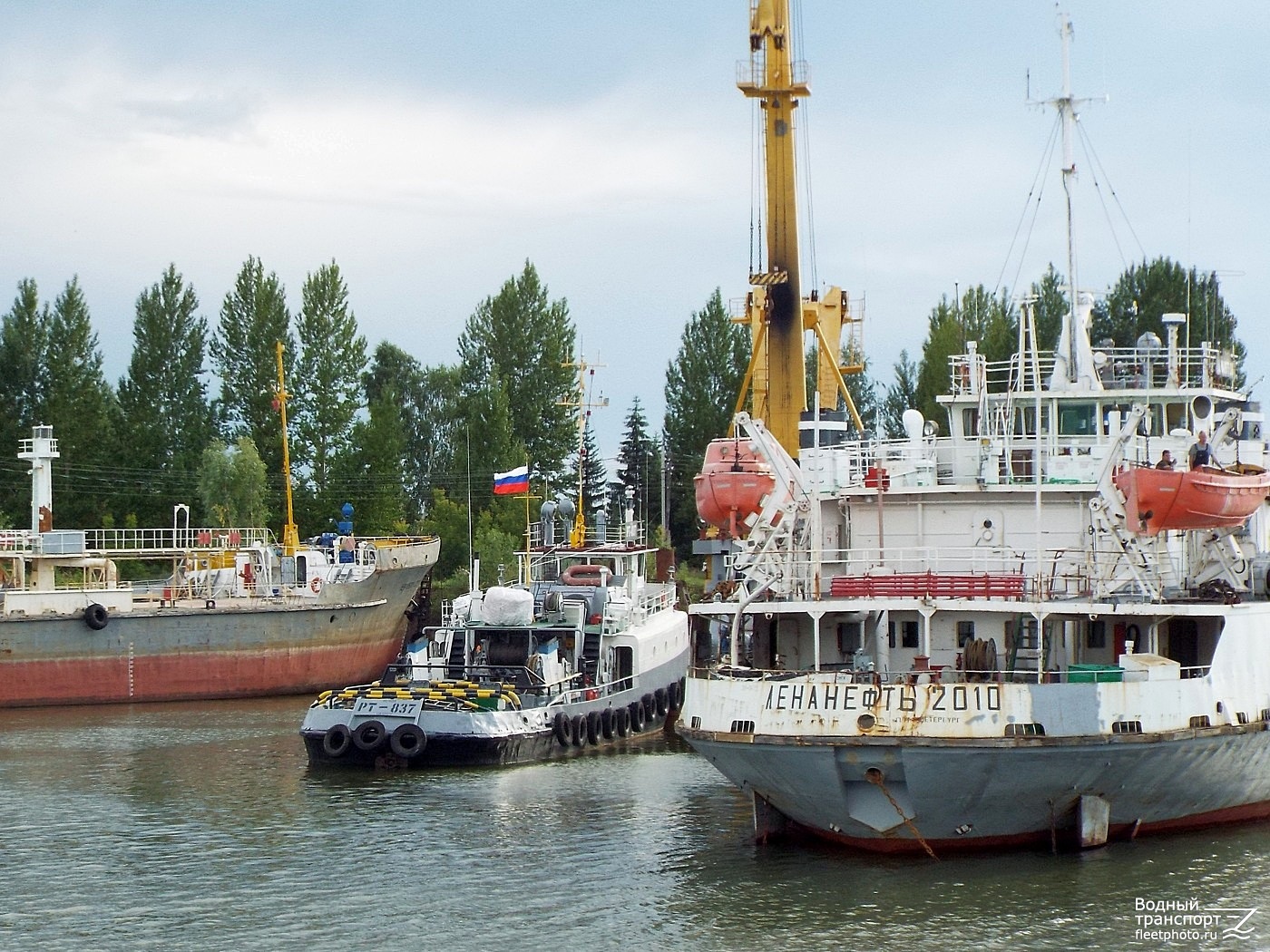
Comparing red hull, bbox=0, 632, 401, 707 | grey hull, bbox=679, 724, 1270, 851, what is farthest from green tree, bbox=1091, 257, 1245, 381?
grey hull, bbox=679, 724, 1270, 851

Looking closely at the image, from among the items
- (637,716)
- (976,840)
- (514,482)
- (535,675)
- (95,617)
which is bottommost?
(976,840)

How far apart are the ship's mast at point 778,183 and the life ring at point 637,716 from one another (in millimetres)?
8882

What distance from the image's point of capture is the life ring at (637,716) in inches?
1431

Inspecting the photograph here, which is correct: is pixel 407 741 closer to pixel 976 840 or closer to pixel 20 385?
pixel 976 840

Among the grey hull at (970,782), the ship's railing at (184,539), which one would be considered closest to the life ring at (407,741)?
the grey hull at (970,782)

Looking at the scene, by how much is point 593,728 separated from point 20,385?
132ft

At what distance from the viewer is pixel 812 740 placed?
833 inches

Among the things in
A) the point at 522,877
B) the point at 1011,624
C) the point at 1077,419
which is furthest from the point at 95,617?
the point at 1011,624

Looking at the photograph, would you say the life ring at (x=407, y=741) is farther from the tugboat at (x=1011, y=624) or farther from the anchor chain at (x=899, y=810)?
the anchor chain at (x=899, y=810)

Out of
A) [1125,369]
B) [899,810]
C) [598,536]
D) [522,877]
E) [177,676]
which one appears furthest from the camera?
[177,676]

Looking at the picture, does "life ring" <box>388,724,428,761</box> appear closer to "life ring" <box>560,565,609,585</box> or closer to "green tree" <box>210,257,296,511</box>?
"life ring" <box>560,565,609,585</box>

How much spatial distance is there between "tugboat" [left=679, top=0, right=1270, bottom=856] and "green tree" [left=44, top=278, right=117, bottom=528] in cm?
4323

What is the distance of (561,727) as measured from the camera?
32688 millimetres

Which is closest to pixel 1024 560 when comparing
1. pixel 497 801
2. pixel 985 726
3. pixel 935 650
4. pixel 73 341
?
pixel 935 650
